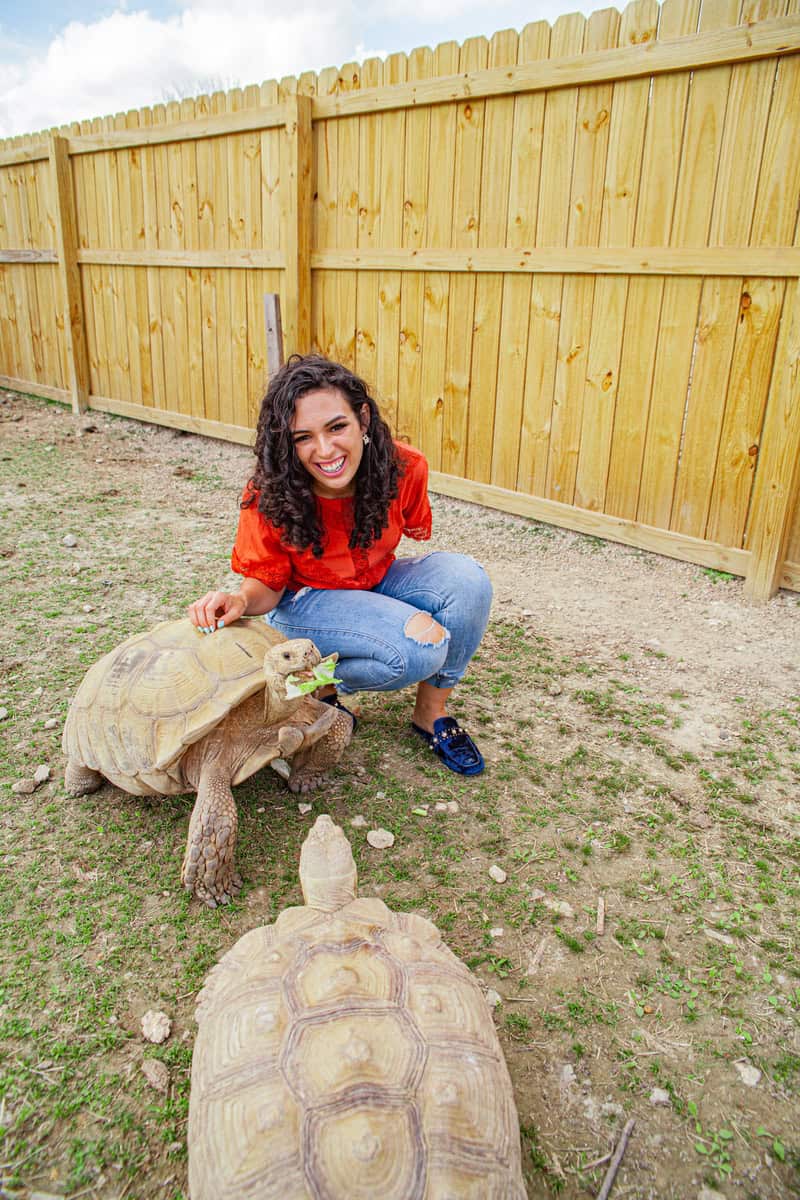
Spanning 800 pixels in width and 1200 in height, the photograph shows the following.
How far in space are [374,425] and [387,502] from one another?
267mm

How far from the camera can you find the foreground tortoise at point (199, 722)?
2.22 metres

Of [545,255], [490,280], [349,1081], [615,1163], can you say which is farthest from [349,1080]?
[490,280]

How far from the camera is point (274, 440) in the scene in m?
2.63

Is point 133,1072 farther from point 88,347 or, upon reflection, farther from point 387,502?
point 88,347

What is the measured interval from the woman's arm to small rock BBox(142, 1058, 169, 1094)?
1.16 metres

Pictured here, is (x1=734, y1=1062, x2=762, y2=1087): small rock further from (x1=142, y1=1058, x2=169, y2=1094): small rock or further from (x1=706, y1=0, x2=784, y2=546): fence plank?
(x1=706, y1=0, x2=784, y2=546): fence plank

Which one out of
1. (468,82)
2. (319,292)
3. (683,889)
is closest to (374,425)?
(683,889)

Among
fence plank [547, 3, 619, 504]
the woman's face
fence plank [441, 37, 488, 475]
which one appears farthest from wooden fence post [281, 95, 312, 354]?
the woman's face

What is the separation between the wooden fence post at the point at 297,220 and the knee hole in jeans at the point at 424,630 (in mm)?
3751

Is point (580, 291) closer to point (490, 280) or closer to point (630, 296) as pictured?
point (630, 296)

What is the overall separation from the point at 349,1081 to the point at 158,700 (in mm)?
1251

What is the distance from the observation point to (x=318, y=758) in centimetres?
275

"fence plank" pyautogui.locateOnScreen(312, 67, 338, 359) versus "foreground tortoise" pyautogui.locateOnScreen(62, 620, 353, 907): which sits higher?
"fence plank" pyautogui.locateOnScreen(312, 67, 338, 359)

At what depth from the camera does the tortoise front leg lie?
86.2 inches
